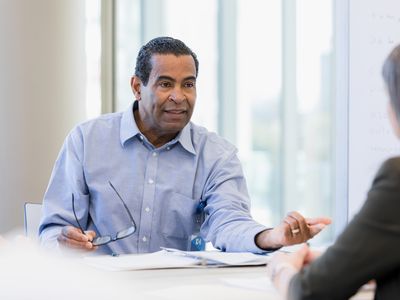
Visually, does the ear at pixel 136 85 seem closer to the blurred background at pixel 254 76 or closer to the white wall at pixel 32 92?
the white wall at pixel 32 92

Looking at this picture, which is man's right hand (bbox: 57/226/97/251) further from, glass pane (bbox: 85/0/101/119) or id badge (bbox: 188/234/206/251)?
glass pane (bbox: 85/0/101/119)

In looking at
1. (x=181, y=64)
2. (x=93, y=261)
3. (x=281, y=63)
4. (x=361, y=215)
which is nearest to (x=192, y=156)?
(x=181, y=64)

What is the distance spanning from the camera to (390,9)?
3.36m

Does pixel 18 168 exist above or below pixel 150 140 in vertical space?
below

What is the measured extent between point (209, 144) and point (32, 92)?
4.84 ft

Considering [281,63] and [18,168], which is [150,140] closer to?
[18,168]

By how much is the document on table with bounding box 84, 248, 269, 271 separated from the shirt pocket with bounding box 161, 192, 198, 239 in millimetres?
449

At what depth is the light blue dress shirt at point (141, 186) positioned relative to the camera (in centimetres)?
256

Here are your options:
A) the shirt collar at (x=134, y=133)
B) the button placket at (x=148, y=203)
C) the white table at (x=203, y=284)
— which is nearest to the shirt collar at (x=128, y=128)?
the shirt collar at (x=134, y=133)

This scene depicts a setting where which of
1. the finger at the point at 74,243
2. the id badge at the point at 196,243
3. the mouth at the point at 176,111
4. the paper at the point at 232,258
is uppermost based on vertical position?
the mouth at the point at 176,111

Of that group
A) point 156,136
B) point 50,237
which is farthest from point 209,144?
point 50,237

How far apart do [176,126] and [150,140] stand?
0.13m

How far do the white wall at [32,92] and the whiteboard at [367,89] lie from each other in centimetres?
155

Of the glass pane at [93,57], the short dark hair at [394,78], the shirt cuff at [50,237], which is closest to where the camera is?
the short dark hair at [394,78]
